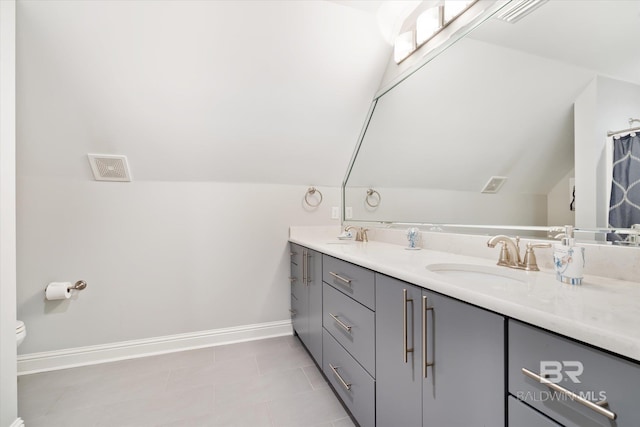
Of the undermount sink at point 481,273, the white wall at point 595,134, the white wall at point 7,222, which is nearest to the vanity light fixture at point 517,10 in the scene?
the white wall at point 595,134

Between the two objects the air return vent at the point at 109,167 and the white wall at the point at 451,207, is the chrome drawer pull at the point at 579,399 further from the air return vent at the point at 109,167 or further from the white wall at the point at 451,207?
the air return vent at the point at 109,167

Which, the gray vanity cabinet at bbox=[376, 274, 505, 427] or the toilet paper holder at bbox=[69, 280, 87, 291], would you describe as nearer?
the gray vanity cabinet at bbox=[376, 274, 505, 427]

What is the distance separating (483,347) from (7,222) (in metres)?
1.87

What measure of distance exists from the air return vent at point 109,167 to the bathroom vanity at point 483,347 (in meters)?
1.73

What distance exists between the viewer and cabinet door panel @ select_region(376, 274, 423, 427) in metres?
0.88

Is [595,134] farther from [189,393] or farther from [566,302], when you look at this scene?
[189,393]

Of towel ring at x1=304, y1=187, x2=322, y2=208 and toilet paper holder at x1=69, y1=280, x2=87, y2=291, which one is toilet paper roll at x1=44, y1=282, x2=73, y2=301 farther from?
towel ring at x1=304, y1=187, x2=322, y2=208

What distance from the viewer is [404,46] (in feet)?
5.89

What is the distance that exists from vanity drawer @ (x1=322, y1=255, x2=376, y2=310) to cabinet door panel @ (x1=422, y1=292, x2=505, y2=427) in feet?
1.08

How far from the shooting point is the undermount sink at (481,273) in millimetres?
995

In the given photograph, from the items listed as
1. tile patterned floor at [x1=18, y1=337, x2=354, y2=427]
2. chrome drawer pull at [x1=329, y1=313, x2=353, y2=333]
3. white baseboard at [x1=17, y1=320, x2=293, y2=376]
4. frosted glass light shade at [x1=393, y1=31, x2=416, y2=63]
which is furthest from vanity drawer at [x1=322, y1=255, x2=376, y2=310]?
frosted glass light shade at [x1=393, y1=31, x2=416, y2=63]

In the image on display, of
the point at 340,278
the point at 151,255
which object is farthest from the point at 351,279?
the point at 151,255

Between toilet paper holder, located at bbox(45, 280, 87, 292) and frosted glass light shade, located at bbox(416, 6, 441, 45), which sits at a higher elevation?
frosted glass light shade, located at bbox(416, 6, 441, 45)

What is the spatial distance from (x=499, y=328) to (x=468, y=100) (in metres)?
1.19
